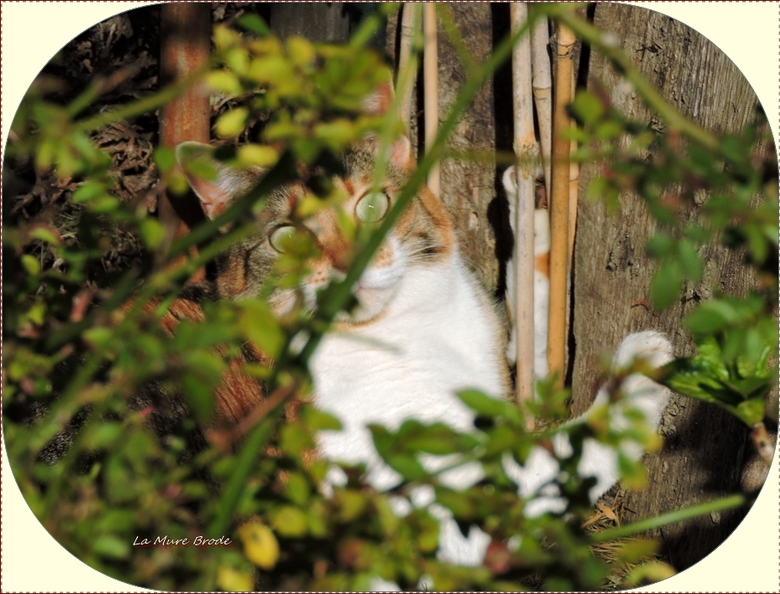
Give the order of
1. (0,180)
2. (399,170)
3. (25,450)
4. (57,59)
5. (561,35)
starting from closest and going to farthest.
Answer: (25,450) < (0,180) < (57,59) < (561,35) < (399,170)

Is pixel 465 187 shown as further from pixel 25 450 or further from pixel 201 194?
pixel 25 450

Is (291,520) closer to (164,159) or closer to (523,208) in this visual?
(164,159)

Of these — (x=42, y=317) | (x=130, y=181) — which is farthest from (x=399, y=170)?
(x=42, y=317)

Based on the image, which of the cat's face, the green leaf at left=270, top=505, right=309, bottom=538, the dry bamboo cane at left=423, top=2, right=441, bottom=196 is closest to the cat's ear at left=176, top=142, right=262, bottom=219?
the cat's face

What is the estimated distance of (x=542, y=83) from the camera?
1418mm

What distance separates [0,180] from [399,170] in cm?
77

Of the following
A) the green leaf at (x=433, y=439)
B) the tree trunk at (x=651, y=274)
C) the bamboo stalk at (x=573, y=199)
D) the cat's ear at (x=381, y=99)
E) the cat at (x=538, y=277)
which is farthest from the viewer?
the cat at (x=538, y=277)

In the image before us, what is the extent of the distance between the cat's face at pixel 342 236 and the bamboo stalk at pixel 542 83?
0.91 feet

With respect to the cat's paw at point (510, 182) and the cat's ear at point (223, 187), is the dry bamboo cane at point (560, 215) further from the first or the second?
the cat's ear at point (223, 187)

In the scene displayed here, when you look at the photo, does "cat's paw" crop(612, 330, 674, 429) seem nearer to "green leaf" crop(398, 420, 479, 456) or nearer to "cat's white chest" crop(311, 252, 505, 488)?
"cat's white chest" crop(311, 252, 505, 488)

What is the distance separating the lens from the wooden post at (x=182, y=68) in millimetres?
1358

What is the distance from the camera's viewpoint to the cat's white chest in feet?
4.64

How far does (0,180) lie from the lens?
1.02m

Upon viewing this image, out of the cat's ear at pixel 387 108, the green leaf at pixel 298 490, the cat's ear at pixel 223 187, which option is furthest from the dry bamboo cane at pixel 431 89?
the green leaf at pixel 298 490
